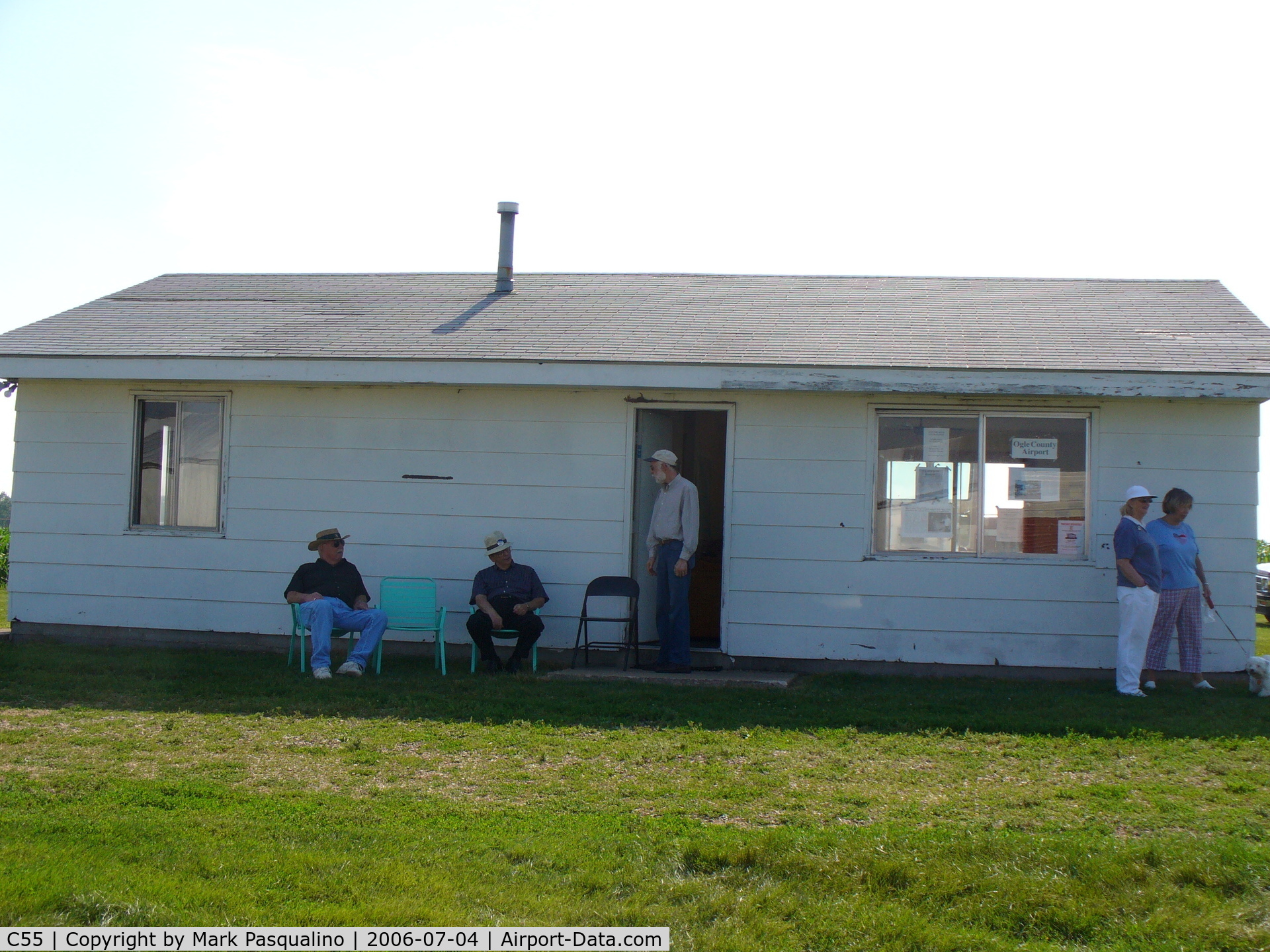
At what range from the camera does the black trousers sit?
9016 mm

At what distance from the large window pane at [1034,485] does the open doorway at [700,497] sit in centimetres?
222

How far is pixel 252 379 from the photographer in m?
9.63

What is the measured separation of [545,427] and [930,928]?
21.3 feet

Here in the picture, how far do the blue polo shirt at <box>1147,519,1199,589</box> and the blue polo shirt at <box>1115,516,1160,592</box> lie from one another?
6.5 inches

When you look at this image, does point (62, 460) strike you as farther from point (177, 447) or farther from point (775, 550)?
point (775, 550)

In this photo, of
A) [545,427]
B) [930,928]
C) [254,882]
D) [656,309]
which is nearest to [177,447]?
[545,427]

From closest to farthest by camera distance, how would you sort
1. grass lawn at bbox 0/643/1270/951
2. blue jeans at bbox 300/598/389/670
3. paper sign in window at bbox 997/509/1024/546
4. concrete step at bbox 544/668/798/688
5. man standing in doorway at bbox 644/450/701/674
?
grass lawn at bbox 0/643/1270/951
concrete step at bbox 544/668/798/688
blue jeans at bbox 300/598/389/670
man standing in doorway at bbox 644/450/701/674
paper sign in window at bbox 997/509/1024/546

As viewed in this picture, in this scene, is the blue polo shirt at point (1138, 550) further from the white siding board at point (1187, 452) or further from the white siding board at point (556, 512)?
the white siding board at point (1187, 452)

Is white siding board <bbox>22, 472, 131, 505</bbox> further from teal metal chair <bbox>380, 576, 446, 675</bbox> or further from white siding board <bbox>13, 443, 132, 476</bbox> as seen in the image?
teal metal chair <bbox>380, 576, 446, 675</bbox>

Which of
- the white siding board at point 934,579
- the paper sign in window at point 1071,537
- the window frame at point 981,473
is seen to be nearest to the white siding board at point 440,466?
the white siding board at point 934,579

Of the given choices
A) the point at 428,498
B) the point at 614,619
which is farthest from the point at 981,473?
the point at 428,498

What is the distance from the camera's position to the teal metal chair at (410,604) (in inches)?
372

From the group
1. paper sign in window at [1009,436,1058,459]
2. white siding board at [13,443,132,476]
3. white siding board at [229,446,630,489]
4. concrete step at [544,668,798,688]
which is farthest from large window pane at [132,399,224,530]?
paper sign in window at [1009,436,1058,459]

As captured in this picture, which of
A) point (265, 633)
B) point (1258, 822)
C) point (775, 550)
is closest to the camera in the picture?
point (1258, 822)
